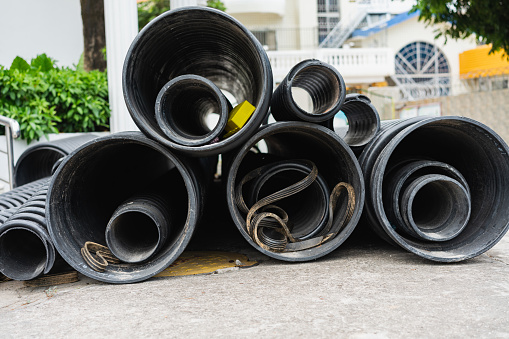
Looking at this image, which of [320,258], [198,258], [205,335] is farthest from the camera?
[198,258]

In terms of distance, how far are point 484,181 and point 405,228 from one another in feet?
2.60

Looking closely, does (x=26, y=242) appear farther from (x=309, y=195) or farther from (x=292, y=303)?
(x=309, y=195)

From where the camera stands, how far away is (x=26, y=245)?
3.64 meters

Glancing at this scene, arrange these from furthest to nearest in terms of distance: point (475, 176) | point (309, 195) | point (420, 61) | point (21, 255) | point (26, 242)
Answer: point (420, 61) < point (309, 195) < point (475, 176) < point (26, 242) < point (21, 255)

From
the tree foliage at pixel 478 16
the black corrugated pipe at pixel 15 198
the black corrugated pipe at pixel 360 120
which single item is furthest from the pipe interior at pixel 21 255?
the tree foliage at pixel 478 16

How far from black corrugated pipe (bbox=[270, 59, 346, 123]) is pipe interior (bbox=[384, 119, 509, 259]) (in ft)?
2.11

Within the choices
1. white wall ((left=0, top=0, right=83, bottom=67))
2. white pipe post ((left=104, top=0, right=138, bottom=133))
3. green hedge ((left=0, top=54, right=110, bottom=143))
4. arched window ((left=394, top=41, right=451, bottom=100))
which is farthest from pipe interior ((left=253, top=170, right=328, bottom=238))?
arched window ((left=394, top=41, right=451, bottom=100))

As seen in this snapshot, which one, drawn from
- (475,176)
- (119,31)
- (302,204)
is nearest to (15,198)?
(302,204)

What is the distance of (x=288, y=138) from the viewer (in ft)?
16.2

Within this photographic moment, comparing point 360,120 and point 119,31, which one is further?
point 119,31

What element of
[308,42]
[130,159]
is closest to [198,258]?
[130,159]

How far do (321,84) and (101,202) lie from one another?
2.03 metres

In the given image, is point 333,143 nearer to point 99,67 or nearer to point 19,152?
point 19,152

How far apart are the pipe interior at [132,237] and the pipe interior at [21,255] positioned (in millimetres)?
495
